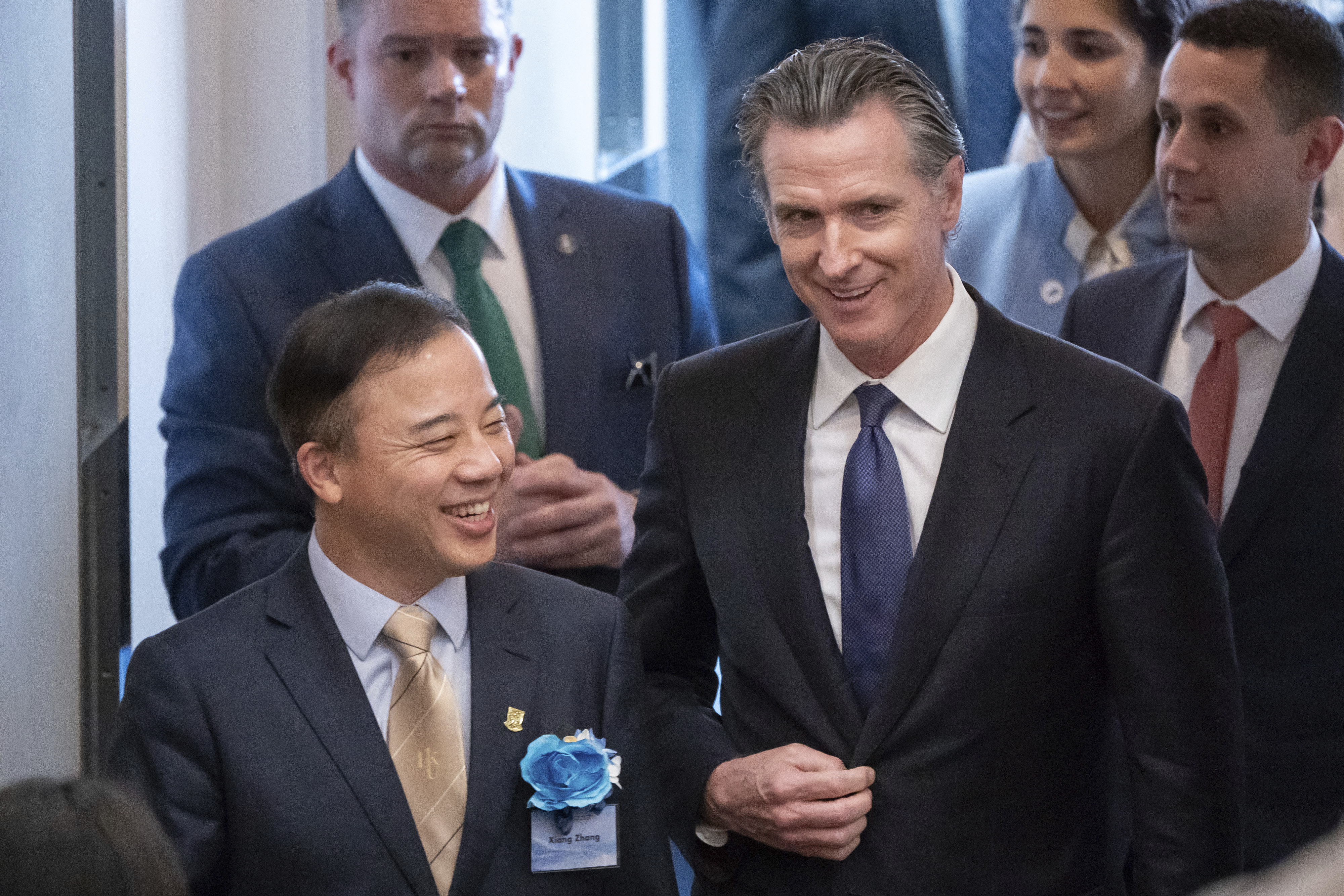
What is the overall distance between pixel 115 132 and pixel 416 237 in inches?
25.7

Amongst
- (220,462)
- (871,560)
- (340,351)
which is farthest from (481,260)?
(871,560)

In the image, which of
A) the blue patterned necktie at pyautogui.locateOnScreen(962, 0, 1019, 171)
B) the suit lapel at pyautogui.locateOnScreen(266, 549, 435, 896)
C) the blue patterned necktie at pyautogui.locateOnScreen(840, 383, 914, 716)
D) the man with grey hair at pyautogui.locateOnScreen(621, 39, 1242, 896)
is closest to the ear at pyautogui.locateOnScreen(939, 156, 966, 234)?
the man with grey hair at pyautogui.locateOnScreen(621, 39, 1242, 896)

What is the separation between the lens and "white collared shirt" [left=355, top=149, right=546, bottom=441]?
3066mm

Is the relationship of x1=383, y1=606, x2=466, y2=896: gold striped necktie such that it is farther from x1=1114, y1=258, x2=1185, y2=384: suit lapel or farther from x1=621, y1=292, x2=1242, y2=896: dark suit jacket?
x1=1114, y1=258, x2=1185, y2=384: suit lapel

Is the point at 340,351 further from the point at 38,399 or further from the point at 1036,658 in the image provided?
the point at 38,399

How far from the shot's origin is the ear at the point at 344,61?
308 cm

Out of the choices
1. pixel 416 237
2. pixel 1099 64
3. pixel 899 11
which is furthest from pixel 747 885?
pixel 899 11

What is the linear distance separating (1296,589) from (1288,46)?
95 centimetres

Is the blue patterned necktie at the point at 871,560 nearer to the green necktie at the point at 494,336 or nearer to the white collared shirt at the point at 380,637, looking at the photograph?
the white collared shirt at the point at 380,637

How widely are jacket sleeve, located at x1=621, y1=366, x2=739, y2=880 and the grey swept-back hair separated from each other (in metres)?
0.42

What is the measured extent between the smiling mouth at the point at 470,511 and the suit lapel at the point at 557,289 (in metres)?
0.99

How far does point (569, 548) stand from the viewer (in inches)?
114

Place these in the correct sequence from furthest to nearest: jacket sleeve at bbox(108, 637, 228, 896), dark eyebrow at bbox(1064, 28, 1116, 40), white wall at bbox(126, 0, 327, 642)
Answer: white wall at bbox(126, 0, 327, 642), dark eyebrow at bbox(1064, 28, 1116, 40), jacket sleeve at bbox(108, 637, 228, 896)

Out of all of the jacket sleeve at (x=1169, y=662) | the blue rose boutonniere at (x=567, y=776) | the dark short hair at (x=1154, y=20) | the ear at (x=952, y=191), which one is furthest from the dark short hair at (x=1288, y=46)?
the blue rose boutonniere at (x=567, y=776)
